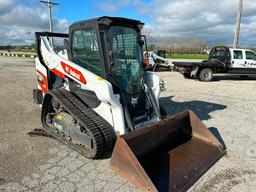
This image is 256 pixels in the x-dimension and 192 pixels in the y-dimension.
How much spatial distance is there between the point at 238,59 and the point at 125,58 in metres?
11.2

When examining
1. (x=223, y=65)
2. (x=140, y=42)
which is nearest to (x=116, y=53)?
(x=140, y=42)

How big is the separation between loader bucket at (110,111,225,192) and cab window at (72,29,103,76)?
1.31 metres

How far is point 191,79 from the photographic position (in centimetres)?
1367

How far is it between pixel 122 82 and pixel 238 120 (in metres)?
3.49

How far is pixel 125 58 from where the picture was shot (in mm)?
4191

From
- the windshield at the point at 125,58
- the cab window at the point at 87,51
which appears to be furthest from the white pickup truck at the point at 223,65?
the cab window at the point at 87,51

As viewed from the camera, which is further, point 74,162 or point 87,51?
point 87,51

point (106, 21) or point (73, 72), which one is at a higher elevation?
point (106, 21)

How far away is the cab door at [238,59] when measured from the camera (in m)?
13.3

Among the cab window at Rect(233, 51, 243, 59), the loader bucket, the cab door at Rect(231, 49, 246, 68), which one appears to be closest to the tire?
the cab door at Rect(231, 49, 246, 68)

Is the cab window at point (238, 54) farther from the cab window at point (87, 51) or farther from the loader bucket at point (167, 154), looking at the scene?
the cab window at point (87, 51)

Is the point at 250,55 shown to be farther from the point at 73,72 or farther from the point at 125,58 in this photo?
the point at 73,72

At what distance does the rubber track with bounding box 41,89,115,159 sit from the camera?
3.59 m

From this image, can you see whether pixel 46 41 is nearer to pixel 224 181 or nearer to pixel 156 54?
pixel 224 181
